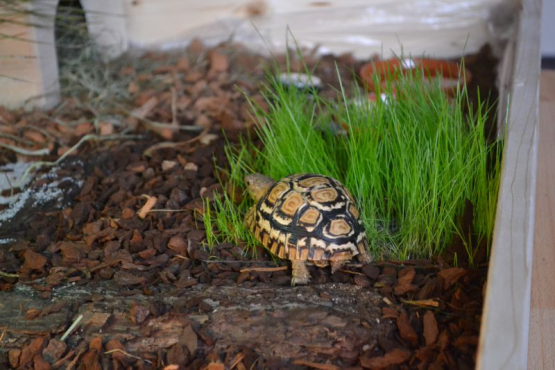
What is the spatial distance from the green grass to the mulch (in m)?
0.14

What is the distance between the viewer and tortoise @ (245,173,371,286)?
182cm

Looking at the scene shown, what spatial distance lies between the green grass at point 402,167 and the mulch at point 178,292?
14cm

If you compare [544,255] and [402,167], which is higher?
[402,167]

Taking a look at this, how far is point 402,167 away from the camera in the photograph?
2.00 meters

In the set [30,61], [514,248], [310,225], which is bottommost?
[310,225]

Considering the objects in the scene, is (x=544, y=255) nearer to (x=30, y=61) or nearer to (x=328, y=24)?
(x=328, y=24)

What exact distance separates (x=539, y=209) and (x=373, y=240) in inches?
36.1

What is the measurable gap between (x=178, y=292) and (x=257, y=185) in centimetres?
47

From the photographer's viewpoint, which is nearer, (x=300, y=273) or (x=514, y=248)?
(x=514, y=248)

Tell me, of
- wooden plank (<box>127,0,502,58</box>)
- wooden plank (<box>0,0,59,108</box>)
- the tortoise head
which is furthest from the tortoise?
wooden plank (<box>127,0,502,58</box>)

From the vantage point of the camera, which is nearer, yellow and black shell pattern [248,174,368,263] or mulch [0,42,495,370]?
mulch [0,42,495,370]

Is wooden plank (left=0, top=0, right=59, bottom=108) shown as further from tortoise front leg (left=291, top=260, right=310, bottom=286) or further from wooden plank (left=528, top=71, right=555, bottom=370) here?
wooden plank (left=528, top=71, right=555, bottom=370)

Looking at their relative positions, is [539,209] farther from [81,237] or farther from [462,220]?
[81,237]

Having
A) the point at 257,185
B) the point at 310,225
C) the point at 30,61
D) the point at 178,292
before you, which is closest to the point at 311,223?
the point at 310,225
